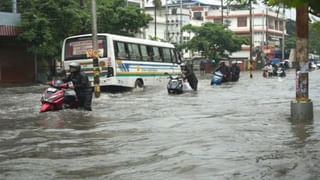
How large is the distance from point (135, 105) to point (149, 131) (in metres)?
5.87

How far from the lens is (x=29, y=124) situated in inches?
454

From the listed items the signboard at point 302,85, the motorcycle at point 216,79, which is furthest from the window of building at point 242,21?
the signboard at point 302,85

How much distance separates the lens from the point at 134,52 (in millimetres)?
23469

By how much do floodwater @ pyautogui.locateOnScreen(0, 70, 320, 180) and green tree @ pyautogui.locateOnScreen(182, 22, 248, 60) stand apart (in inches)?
1586

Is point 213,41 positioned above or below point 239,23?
below

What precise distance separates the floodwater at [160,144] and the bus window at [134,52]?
894 centimetres

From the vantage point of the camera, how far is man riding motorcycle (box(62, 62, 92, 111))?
13.0 metres

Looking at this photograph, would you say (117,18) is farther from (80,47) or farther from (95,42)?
(95,42)

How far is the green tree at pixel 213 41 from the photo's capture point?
54000 millimetres

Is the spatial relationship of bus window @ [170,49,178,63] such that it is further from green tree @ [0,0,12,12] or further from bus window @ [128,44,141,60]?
green tree @ [0,0,12,12]

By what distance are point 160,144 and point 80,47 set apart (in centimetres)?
1376

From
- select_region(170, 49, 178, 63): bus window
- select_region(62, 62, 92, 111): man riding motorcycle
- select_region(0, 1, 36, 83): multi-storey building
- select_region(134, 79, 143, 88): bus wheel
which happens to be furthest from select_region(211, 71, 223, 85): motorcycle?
select_region(62, 62, 92, 111): man riding motorcycle

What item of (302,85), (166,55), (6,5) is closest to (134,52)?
(166,55)

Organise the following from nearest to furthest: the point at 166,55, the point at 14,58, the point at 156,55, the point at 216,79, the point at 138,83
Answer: the point at 138,83 < the point at 156,55 < the point at 216,79 < the point at 166,55 < the point at 14,58
